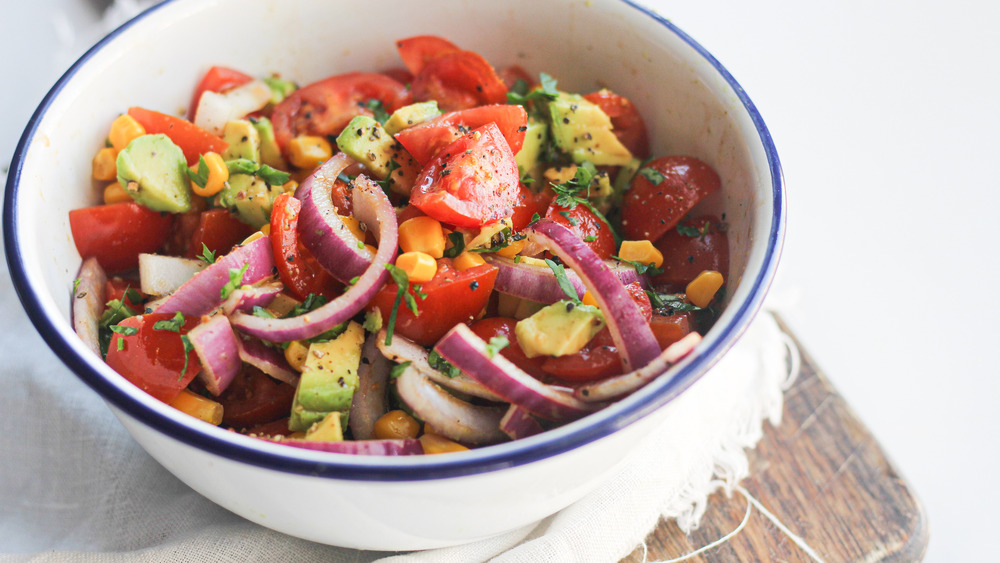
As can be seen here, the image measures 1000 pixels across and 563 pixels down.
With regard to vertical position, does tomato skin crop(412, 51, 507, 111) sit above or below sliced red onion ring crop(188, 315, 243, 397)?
above

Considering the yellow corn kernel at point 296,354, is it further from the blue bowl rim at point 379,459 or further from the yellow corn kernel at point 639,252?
the yellow corn kernel at point 639,252

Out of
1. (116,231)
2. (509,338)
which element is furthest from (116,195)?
(509,338)

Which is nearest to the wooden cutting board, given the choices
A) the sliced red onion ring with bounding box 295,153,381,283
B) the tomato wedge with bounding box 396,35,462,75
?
the sliced red onion ring with bounding box 295,153,381,283

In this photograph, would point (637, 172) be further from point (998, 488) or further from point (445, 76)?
point (998, 488)

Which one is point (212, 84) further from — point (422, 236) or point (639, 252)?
point (639, 252)

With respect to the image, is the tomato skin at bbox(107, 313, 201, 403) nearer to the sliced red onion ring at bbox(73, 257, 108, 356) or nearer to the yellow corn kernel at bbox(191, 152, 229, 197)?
the sliced red onion ring at bbox(73, 257, 108, 356)
